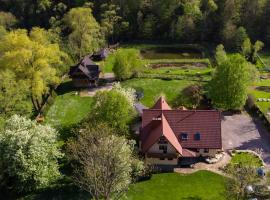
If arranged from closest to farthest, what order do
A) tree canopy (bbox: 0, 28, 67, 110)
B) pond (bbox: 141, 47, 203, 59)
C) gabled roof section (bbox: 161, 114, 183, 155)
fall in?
gabled roof section (bbox: 161, 114, 183, 155) < tree canopy (bbox: 0, 28, 67, 110) < pond (bbox: 141, 47, 203, 59)

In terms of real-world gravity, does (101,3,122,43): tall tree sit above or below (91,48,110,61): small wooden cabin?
above

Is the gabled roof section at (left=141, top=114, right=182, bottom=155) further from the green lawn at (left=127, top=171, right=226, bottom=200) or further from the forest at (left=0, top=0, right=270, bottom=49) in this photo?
the forest at (left=0, top=0, right=270, bottom=49)

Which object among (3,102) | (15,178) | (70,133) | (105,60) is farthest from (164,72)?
(15,178)

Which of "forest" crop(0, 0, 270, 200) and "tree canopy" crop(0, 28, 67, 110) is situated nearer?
"forest" crop(0, 0, 270, 200)

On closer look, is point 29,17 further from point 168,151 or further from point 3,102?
point 168,151

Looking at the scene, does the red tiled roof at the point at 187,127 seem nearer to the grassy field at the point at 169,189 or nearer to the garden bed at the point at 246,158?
the garden bed at the point at 246,158

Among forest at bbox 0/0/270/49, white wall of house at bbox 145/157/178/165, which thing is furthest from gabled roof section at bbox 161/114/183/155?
forest at bbox 0/0/270/49

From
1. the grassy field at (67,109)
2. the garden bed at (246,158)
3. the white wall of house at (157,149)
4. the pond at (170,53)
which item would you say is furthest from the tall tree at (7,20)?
the garden bed at (246,158)

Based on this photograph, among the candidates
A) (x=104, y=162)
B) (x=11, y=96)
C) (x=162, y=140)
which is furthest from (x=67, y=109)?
(x=104, y=162)

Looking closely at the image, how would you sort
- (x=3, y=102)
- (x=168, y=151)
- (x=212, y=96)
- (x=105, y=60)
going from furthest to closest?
(x=105, y=60)
(x=212, y=96)
(x=3, y=102)
(x=168, y=151)
